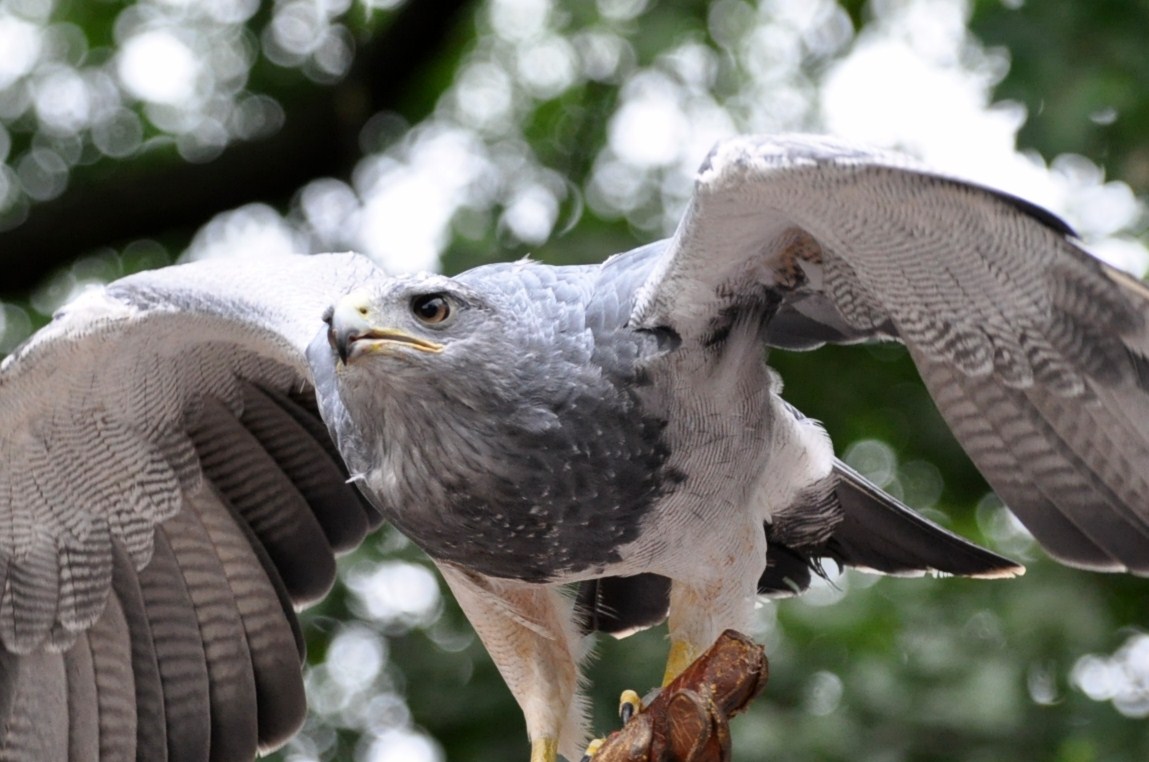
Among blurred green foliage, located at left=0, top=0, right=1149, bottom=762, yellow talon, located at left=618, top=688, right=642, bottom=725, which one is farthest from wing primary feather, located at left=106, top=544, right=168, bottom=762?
blurred green foliage, located at left=0, top=0, right=1149, bottom=762

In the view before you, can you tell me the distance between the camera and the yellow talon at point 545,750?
4.04 metres

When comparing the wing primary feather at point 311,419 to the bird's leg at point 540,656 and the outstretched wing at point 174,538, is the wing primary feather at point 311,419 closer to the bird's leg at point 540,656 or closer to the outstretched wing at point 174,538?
the outstretched wing at point 174,538

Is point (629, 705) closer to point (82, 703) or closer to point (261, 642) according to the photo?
point (261, 642)

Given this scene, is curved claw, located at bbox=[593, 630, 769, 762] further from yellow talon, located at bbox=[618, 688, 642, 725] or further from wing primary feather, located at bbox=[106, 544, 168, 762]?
wing primary feather, located at bbox=[106, 544, 168, 762]

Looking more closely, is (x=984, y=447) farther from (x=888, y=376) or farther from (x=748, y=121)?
(x=748, y=121)

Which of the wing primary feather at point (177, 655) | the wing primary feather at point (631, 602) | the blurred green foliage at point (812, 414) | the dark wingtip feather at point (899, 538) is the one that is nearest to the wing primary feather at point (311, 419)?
the wing primary feather at point (177, 655)

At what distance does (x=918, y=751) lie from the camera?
587cm

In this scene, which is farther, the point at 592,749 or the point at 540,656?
the point at 540,656

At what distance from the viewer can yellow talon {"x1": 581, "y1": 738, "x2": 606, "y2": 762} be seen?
12.3 feet

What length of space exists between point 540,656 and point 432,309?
3.88 ft

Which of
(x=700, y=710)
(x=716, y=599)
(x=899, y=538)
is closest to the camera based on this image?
(x=700, y=710)

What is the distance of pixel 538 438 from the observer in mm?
3359

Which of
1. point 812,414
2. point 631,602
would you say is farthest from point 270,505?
point 812,414

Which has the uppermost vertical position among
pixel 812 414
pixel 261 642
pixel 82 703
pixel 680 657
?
pixel 680 657
